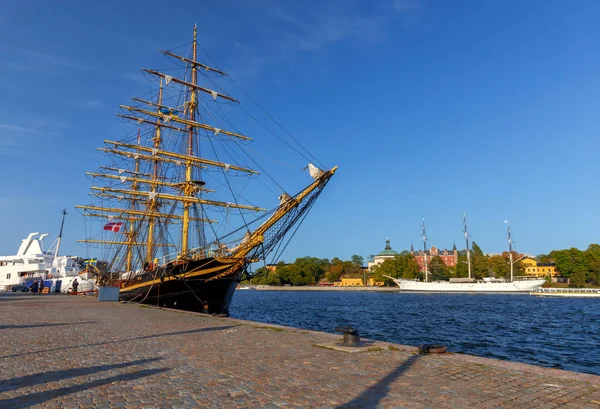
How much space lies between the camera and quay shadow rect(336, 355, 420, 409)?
5.43m

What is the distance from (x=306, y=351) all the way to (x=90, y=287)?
48.1 meters

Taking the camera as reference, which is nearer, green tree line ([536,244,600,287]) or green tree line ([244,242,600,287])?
green tree line ([536,244,600,287])

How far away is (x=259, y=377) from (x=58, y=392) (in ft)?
9.88

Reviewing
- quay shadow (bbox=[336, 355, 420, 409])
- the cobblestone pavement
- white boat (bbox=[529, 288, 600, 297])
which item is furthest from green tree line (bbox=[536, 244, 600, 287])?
→ quay shadow (bbox=[336, 355, 420, 409])

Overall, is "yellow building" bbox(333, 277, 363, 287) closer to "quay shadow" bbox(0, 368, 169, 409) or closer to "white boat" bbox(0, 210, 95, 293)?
"white boat" bbox(0, 210, 95, 293)

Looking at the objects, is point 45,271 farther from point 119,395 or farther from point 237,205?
point 119,395

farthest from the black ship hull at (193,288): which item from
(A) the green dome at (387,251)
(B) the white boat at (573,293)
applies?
(A) the green dome at (387,251)

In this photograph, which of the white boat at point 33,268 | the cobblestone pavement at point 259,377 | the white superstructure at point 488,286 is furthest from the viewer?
the white superstructure at point 488,286

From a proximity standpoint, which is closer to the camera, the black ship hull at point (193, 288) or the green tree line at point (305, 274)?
the black ship hull at point (193, 288)

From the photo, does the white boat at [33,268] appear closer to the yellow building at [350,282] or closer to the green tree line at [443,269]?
the green tree line at [443,269]

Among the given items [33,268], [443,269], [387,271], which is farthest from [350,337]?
[387,271]

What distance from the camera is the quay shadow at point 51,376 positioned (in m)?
6.27

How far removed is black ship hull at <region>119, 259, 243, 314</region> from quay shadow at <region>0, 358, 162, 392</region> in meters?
18.4

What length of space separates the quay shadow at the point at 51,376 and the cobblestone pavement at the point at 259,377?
17 millimetres
